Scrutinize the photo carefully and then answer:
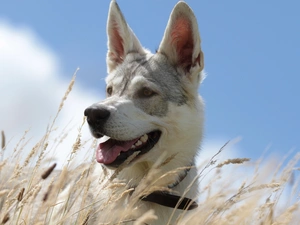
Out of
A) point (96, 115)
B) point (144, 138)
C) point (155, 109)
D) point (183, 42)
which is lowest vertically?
point (144, 138)

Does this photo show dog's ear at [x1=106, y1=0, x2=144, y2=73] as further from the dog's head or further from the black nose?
the black nose

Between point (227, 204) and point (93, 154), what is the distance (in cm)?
136

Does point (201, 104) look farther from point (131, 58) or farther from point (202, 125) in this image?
point (131, 58)

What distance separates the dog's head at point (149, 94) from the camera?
382 cm

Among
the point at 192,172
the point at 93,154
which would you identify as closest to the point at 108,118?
the point at 93,154

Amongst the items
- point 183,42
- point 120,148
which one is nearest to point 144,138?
point 120,148

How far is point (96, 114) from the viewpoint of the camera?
375 cm

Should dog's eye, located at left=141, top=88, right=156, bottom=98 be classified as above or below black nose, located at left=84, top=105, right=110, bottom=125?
above

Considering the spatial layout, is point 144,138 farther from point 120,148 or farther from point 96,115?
point 96,115

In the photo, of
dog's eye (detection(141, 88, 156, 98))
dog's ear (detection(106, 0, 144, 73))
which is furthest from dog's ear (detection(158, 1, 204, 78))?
dog's eye (detection(141, 88, 156, 98))

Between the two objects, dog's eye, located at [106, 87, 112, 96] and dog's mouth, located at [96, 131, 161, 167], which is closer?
dog's mouth, located at [96, 131, 161, 167]

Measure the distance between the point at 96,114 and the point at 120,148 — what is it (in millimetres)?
358

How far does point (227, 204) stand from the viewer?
9.27ft

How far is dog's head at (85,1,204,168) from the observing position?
12.5 ft
